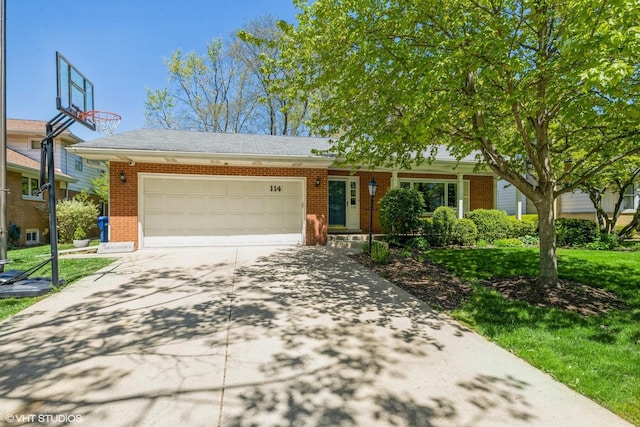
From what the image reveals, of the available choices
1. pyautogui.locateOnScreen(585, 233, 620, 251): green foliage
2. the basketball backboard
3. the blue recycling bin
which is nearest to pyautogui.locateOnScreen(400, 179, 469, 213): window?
pyautogui.locateOnScreen(585, 233, 620, 251): green foliage

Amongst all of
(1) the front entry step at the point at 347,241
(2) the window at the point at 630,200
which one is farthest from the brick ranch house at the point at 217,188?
(2) the window at the point at 630,200

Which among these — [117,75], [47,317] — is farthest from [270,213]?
[117,75]

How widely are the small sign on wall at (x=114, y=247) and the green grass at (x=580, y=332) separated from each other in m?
9.05

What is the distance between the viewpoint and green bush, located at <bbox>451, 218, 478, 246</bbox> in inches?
396

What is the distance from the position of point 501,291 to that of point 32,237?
58.2 feet

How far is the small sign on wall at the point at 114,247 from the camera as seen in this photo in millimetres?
9109

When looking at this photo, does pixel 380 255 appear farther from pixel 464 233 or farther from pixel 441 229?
pixel 464 233

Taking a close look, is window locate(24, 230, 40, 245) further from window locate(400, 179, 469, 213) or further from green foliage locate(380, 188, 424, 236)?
window locate(400, 179, 469, 213)

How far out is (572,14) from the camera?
3.53 m

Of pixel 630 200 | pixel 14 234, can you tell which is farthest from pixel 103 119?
pixel 630 200

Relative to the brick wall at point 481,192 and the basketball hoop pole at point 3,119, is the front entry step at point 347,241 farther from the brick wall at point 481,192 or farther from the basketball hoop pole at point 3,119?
the basketball hoop pole at point 3,119

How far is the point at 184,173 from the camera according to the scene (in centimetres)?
988

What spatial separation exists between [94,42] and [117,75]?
3.75 metres

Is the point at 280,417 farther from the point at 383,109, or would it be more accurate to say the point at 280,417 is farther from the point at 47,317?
the point at 383,109
